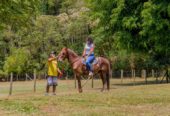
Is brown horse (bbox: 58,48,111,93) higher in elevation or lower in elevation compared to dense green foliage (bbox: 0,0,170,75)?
lower

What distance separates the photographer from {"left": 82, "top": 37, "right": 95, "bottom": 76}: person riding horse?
76.0 feet

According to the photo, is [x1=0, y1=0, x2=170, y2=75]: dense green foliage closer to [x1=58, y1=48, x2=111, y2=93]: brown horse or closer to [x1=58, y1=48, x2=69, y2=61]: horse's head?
[x1=58, y1=48, x2=69, y2=61]: horse's head

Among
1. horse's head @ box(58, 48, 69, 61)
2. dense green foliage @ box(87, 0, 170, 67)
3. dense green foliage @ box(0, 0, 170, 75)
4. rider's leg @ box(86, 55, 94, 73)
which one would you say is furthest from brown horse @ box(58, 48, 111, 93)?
dense green foliage @ box(87, 0, 170, 67)

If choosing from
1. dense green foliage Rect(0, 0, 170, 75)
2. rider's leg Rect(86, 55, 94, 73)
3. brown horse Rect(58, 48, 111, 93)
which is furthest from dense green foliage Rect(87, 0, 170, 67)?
rider's leg Rect(86, 55, 94, 73)

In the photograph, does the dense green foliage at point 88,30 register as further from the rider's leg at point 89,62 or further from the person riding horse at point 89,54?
the rider's leg at point 89,62

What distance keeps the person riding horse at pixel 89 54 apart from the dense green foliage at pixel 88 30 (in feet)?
10.2

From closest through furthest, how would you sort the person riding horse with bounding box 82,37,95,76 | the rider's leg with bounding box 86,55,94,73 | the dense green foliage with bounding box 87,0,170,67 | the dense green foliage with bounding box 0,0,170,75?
the person riding horse with bounding box 82,37,95,76
the dense green foliage with bounding box 0,0,170,75
the rider's leg with bounding box 86,55,94,73
the dense green foliage with bounding box 87,0,170,67

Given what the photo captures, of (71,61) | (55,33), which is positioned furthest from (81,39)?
(71,61)

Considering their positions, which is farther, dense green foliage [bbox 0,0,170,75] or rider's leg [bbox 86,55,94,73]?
rider's leg [bbox 86,55,94,73]

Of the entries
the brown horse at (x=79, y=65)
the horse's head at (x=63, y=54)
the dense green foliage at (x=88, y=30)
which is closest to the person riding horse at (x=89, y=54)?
the brown horse at (x=79, y=65)

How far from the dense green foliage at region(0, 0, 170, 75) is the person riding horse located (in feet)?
10.2

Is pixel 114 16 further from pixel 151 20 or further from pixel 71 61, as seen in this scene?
pixel 71 61

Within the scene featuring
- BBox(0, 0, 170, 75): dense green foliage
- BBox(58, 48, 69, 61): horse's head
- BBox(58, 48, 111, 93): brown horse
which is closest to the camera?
BBox(58, 48, 69, 61): horse's head

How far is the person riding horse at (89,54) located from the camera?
912 inches
